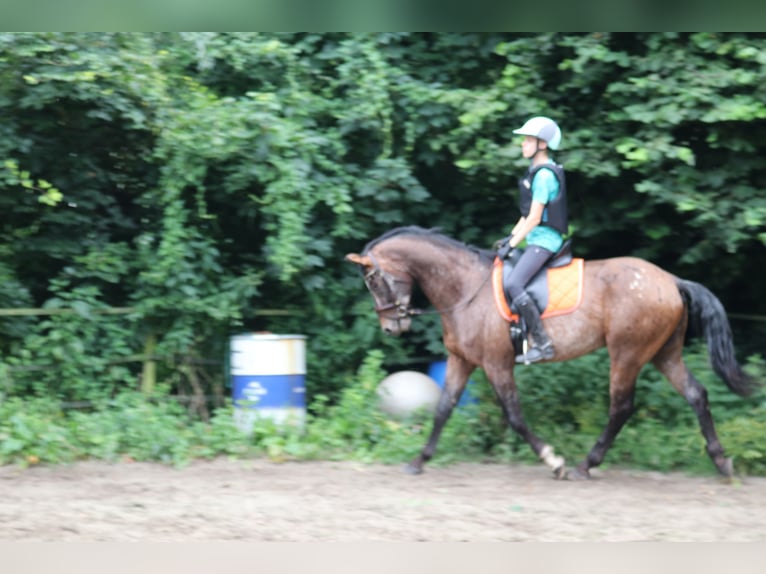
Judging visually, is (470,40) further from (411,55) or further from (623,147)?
(623,147)

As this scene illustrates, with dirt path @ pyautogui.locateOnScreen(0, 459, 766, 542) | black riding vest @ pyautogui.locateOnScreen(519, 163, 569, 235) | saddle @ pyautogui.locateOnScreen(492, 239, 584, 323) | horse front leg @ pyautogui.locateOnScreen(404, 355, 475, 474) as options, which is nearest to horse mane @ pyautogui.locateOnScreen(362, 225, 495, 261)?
saddle @ pyautogui.locateOnScreen(492, 239, 584, 323)

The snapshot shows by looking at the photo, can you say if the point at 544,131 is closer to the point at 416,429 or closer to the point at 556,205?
the point at 556,205

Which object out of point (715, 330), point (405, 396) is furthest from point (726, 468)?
point (405, 396)

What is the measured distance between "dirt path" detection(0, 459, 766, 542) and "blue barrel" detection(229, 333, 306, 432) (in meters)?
0.74

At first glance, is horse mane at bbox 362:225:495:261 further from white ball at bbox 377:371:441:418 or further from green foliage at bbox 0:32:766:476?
white ball at bbox 377:371:441:418

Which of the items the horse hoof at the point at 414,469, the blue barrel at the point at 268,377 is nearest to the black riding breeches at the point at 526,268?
the horse hoof at the point at 414,469

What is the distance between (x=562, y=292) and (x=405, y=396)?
7.52ft

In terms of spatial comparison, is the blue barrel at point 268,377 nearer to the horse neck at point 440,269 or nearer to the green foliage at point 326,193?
the green foliage at point 326,193

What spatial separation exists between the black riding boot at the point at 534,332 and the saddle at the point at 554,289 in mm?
73

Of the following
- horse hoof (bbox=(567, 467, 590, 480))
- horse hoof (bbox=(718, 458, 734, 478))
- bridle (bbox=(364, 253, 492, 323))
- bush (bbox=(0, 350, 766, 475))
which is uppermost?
bridle (bbox=(364, 253, 492, 323))

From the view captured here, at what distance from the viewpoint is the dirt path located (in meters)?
6.25

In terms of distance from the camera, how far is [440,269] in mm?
8250

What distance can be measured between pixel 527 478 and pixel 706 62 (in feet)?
12.7

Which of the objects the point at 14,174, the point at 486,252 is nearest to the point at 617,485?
the point at 486,252
